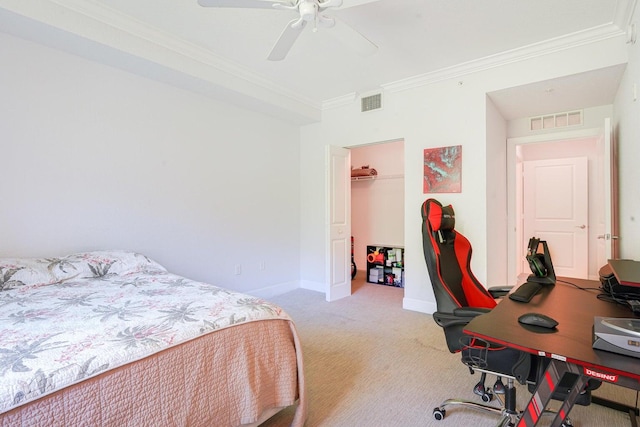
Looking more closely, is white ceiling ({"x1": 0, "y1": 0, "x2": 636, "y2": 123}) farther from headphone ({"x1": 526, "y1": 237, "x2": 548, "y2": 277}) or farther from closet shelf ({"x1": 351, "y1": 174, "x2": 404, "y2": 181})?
closet shelf ({"x1": 351, "y1": 174, "x2": 404, "y2": 181})

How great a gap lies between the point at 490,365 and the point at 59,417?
1.73 meters

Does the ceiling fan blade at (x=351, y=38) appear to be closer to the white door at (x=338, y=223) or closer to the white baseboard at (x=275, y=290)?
the white door at (x=338, y=223)

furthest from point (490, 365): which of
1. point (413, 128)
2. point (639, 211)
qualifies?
point (413, 128)

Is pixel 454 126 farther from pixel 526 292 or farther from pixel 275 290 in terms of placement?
pixel 275 290

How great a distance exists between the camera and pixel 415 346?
278 cm

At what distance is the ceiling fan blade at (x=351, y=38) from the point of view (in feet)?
7.12

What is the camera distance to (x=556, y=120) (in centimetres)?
398

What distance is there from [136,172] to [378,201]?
12.9ft

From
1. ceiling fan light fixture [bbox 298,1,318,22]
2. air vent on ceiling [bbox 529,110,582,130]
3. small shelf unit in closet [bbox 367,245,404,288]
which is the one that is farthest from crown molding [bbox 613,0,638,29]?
small shelf unit in closet [bbox 367,245,404,288]

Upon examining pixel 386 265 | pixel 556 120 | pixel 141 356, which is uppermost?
pixel 556 120

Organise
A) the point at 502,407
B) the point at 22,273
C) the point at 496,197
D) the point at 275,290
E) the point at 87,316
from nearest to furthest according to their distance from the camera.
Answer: the point at 87,316 < the point at 502,407 < the point at 22,273 < the point at 496,197 < the point at 275,290

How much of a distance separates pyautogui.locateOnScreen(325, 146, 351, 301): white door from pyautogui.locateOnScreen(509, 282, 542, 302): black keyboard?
2533mm

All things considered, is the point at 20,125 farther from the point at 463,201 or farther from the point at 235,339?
the point at 463,201

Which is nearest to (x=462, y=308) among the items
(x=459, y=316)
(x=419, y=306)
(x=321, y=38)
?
(x=459, y=316)
